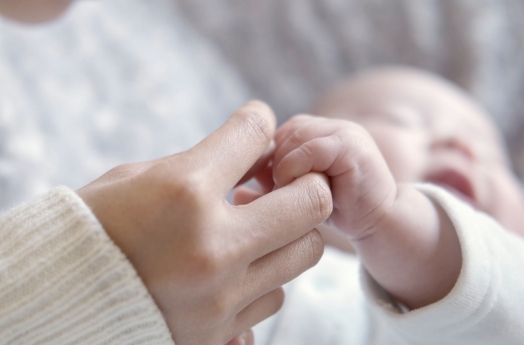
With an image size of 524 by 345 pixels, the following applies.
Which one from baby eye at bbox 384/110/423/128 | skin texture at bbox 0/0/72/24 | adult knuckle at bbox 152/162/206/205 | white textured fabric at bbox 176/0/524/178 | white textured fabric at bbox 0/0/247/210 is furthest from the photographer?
white textured fabric at bbox 176/0/524/178

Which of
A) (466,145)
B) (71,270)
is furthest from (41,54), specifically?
(466,145)

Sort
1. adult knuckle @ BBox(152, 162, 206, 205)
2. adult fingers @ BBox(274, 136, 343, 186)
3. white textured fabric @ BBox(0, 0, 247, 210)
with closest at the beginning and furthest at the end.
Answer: adult knuckle @ BBox(152, 162, 206, 205) < adult fingers @ BBox(274, 136, 343, 186) < white textured fabric @ BBox(0, 0, 247, 210)

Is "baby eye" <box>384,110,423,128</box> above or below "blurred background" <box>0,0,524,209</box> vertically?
below

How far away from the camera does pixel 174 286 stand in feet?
1.57

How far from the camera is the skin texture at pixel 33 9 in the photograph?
94 cm

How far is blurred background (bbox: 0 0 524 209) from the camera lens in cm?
119

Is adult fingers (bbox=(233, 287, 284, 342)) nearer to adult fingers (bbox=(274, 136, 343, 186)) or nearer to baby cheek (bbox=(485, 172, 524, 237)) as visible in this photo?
adult fingers (bbox=(274, 136, 343, 186))

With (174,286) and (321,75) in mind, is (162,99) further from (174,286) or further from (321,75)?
(174,286)

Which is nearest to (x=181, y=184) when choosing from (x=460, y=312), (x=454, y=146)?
(x=460, y=312)

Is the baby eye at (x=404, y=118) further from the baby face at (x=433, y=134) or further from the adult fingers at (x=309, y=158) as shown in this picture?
the adult fingers at (x=309, y=158)

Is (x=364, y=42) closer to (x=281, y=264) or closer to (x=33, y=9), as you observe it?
(x=33, y=9)

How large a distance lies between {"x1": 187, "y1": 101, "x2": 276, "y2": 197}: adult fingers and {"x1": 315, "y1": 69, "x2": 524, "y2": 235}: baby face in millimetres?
535

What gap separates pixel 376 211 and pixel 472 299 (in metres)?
0.16

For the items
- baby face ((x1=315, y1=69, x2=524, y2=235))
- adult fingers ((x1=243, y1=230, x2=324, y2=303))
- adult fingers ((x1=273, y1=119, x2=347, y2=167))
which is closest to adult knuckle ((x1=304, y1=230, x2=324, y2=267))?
adult fingers ((x1=243, y1=230, x2=324, y2=303))
